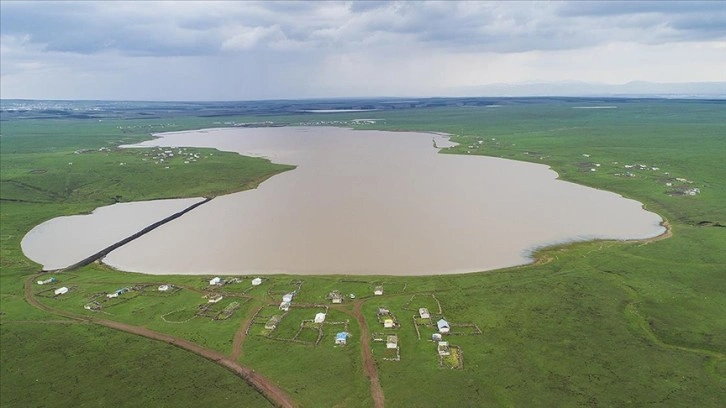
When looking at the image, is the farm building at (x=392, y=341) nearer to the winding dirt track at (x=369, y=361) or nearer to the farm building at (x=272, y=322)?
the winding dirt track at (x=369, y=361)

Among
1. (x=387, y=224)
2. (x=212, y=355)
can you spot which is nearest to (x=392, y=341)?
(x=212, y=355)

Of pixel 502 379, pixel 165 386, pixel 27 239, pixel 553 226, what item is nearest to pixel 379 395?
pixel 502 379

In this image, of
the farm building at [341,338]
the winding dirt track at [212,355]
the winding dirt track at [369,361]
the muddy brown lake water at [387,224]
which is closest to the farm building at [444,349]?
the winding dirt track at [369,361]

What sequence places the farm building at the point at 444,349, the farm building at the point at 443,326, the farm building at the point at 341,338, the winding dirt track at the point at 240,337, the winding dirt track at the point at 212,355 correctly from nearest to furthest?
the winding dirt track at the point at 212,355, the farm building at the point at 444,349, the winding dirt track at the point at 240,337, the farm building at the point at 341,338, the farm building at the point at 443,326

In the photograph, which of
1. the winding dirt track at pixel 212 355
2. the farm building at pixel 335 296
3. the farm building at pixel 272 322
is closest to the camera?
the winding dirt track at pixel 212 355

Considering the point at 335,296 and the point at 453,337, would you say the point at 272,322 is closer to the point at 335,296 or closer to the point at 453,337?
the point at 335,296

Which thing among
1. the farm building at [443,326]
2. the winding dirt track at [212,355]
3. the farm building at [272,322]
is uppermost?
the farm building at [443,326]

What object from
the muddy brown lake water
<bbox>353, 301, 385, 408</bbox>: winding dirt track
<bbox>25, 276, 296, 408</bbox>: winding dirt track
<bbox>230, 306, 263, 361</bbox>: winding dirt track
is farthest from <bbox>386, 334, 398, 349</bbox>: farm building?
the muddy brown lake water
